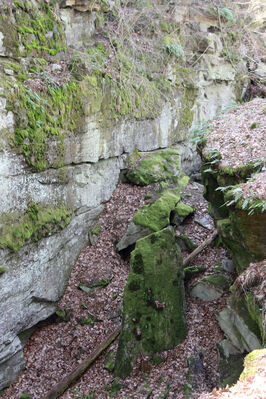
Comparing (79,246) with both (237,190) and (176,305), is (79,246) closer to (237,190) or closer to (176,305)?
(176,305)

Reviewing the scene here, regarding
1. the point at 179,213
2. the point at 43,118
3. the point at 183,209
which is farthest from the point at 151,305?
the point at 43,118

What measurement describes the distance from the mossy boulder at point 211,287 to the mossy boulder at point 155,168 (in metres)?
4.01

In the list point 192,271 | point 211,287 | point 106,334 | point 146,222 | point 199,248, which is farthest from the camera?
point 146,222

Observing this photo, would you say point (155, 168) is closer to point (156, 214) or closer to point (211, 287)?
point (156, 214)

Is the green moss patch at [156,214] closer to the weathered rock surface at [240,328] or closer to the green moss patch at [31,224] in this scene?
the green moss patch at [31,224]

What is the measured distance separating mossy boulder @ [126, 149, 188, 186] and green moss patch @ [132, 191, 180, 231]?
3.93 feet

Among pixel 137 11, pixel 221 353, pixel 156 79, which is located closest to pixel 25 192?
pixel 221 353

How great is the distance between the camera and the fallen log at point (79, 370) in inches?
243

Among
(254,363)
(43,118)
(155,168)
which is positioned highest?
(43,118)

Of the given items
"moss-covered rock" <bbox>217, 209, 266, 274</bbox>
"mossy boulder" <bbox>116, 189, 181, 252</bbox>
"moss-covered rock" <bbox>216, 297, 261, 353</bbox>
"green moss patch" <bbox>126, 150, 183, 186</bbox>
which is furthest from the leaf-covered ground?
"moss-covered rock" <bbox>217, 209, 266, 274</bbox>

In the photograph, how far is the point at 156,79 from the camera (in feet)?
37.4

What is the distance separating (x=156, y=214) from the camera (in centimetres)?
888

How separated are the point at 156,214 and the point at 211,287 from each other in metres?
2.60

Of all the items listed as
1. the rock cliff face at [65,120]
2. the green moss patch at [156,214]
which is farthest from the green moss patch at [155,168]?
the green moss patch at [156,214]
